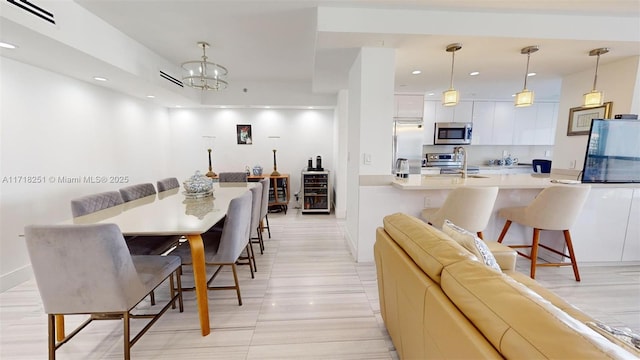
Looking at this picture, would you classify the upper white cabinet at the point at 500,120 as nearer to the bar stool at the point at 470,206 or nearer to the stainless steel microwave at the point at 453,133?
the stainless steel microwave at the point at 453,133

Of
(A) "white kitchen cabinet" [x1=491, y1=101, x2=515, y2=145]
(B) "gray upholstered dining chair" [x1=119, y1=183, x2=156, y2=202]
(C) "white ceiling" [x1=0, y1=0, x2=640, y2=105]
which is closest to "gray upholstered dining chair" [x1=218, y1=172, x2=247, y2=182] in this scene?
(B) "gray upholstered dining chair" [x1=119, y1=183, x2=156, y2=202]

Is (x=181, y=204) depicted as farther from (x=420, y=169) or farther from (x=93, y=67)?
(x=420, y=169)

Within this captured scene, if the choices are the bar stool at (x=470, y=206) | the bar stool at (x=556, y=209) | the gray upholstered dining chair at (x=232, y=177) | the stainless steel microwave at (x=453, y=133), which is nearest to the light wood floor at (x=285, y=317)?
the bar stool at (x=556, y=209)

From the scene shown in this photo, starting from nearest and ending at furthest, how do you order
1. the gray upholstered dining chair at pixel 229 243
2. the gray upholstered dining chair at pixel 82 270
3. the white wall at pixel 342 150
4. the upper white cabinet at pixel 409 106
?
the gray upholstered dining chair at pixel 82 270 < the gray upholstered dining chair at pixel 229 243 < the white wall at pixel 342 150 < the upper white cabinet at pixel 409 106

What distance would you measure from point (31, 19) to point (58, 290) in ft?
6.02

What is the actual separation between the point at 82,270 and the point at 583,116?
16.8ft

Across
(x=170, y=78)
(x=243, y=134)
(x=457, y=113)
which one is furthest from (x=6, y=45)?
(x=457, y=113)

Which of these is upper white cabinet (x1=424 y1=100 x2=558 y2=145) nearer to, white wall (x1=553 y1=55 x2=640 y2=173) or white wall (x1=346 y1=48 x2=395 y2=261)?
white wall (x1=553 y1=55 x2=640 y2=173)

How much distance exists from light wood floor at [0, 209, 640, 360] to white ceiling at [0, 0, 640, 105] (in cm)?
218

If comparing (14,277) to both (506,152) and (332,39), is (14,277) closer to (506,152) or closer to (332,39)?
(332,39)

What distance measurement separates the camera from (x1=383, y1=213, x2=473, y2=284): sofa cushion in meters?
0.99

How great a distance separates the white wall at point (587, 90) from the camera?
2.71 m

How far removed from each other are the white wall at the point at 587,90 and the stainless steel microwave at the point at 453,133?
162 cm

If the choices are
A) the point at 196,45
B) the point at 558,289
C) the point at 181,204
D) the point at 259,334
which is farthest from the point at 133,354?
the point at 558,289
